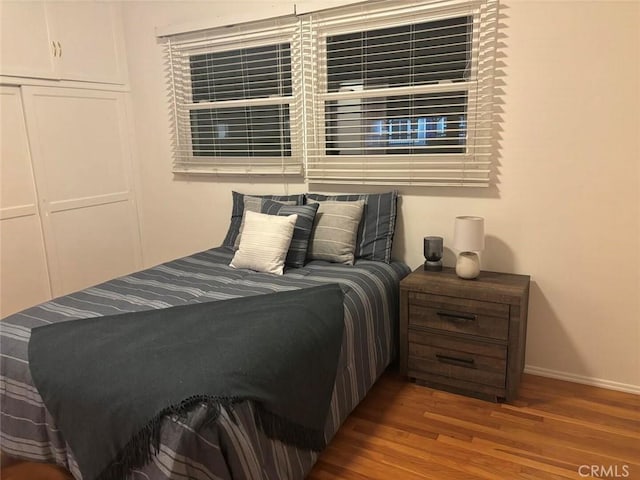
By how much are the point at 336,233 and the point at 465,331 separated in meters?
0.89

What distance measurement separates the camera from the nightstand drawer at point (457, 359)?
7.41ft

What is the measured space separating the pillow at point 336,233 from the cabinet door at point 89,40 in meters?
2.09

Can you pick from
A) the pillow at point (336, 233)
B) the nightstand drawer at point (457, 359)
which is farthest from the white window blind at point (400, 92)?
the nightstand drawer at point (457, 359)

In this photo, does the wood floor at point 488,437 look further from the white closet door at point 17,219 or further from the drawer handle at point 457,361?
the white closet door at point 17,219

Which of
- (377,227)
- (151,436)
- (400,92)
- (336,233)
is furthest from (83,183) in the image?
(151,436)

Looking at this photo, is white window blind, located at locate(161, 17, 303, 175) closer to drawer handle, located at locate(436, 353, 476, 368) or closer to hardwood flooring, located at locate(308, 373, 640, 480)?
drawer handle, located at locate(436, 353, 476, 368)

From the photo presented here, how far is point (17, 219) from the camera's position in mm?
2975

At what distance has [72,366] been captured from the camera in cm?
151

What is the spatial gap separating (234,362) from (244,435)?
226 mm

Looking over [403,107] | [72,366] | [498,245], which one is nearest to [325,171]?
[403,107]

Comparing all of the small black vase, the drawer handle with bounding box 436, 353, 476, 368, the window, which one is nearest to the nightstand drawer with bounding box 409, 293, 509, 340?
the drawer handle with bounding box 436, 353, 476, 368

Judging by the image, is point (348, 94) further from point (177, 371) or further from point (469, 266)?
point (177, 371)

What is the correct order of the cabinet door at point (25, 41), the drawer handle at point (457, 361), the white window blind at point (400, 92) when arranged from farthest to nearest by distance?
1. the cabinet door at point (25, 41)
2. the white window blind at point (400, 92)
3. the drawer handle at point (457, 361)

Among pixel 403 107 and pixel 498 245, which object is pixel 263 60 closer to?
pixel 403 107
